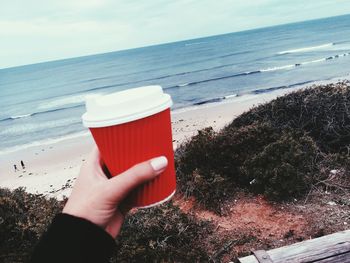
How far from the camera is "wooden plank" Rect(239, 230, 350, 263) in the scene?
2.88 meters

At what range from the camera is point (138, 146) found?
1.77m

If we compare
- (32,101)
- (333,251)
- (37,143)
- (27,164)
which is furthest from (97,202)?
(32,101)

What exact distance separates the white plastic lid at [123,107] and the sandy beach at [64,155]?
9.64 meters

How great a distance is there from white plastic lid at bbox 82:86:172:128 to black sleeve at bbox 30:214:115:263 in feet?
1.51

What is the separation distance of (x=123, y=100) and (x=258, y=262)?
194 cm

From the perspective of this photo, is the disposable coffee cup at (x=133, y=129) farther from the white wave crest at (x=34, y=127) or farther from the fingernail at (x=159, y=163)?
the white wave crest at (x=34, y=127)

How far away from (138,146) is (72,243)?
530mm

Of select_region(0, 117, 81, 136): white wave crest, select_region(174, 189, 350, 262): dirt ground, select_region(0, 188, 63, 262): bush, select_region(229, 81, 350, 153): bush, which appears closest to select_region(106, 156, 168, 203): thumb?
select_region(174, 189, 350, 262): dirt ground

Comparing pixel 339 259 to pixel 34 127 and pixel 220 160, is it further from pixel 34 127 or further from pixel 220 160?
pixel 34 127

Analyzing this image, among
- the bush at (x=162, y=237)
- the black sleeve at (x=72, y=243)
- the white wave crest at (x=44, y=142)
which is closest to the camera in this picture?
the black sleeve at (x=72, y=243)

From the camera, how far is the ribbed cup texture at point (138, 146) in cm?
175

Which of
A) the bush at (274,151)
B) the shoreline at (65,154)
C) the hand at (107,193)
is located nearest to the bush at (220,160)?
the bush at (274,151)

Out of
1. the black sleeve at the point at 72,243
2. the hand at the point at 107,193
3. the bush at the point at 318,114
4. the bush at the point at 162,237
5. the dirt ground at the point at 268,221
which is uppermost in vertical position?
the hand at the point at 107,193

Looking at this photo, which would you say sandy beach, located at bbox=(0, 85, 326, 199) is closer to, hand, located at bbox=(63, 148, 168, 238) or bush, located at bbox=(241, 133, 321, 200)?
bush, located at bbox=(241, 133, 321, 200)
